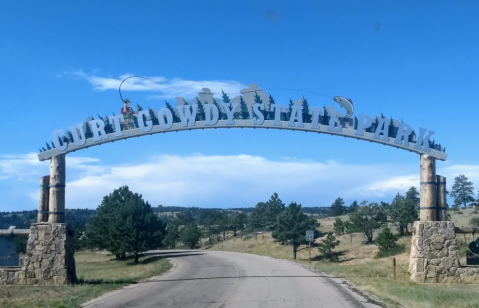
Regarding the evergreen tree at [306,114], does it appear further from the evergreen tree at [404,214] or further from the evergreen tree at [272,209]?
the evergreen tree at [272,209]

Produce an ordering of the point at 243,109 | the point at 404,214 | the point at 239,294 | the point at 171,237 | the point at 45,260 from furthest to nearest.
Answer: the point at 171,237 < the point at 404,214 < the point at 243,109 < the point at 45,260 < the point at 239,294

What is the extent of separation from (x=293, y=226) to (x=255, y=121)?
42492 mm

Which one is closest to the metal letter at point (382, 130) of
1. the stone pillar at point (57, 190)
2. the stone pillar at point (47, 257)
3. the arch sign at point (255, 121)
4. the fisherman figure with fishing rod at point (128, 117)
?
the arch sign at point (255, 121)

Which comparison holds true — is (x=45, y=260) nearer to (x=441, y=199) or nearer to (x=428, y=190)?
(x=428, y=190)

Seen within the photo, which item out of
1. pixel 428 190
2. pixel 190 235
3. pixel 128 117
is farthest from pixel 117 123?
pixel 190 235

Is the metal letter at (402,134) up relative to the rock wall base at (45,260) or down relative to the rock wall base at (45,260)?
up

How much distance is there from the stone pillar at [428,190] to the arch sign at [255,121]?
393 mm

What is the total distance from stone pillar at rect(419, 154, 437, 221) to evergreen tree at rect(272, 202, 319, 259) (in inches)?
1580

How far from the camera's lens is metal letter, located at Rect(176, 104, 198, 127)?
21.0 m

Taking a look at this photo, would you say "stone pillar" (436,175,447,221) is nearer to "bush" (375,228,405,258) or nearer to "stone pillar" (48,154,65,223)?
"stone pillar" (48,154,65,223)

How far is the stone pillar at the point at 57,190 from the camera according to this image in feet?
70.0

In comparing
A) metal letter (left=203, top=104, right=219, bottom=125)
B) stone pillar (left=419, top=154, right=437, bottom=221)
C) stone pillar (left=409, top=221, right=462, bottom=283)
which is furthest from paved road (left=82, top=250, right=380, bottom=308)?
metal letter (left=203, top=104, right=219, bottom=125)

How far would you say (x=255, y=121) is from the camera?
21047 millimetres

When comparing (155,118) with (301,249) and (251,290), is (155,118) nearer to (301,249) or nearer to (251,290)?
(251,290)
